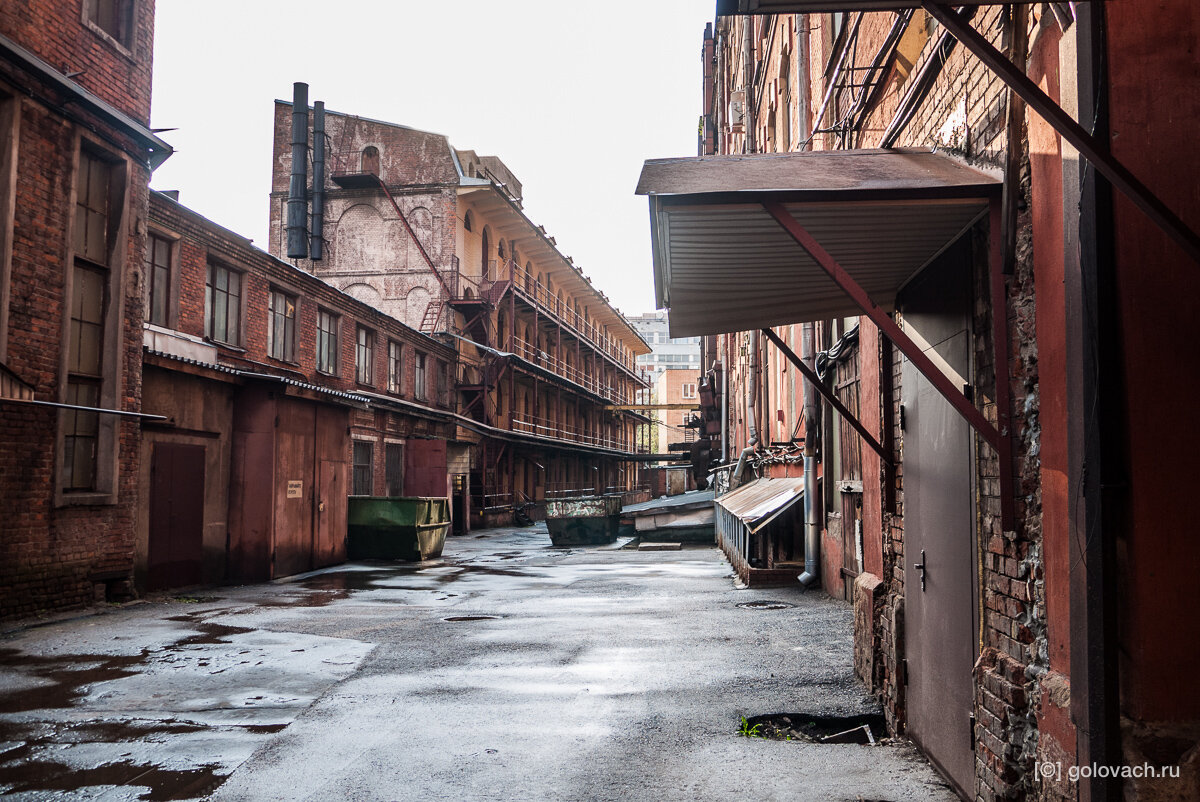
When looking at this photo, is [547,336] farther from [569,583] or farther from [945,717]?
[945,717]

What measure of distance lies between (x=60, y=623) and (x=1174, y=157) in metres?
10.1

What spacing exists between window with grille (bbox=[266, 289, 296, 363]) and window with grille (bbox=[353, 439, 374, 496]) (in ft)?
12.0

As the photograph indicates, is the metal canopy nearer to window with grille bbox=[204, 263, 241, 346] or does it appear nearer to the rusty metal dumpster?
window with grille bbox=[204, 263, 241, 346]

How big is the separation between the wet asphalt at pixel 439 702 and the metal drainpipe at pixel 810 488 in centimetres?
71

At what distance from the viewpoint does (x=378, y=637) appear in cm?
860

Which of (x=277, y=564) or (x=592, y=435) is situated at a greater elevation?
(x=592, y=435)

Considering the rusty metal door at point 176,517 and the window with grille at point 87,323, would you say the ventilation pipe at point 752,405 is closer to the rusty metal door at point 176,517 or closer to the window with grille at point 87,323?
the rusty metal door at point 176,517

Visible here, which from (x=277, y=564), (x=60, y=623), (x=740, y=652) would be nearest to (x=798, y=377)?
(x=740, y=652)

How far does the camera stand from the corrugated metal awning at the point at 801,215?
360 cm

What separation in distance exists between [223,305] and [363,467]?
7039 mm

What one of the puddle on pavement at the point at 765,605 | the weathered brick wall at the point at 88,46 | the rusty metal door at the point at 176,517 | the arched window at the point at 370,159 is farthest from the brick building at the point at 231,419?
the arched window at the point at 370,159

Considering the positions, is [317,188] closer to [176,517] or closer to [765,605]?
[176,517]

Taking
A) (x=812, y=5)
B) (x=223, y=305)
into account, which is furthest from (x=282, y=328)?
(x=812, y=5)

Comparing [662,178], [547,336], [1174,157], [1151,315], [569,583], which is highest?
[547,336]
